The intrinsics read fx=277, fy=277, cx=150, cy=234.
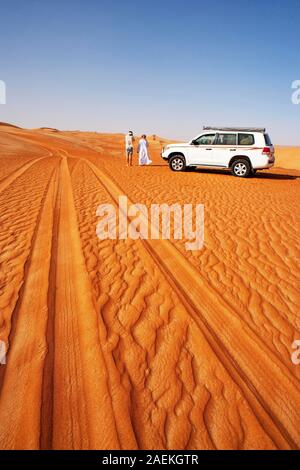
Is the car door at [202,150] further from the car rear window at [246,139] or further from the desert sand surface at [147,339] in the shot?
the desert sand surface at [147,339]

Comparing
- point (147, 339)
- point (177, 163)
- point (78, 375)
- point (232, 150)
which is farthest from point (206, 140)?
point (78, 375)

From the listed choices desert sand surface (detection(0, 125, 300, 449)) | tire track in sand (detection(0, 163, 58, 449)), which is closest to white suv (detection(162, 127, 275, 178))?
desert sand surface (detection(0, 125, 300, 449))

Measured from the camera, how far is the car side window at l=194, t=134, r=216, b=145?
12.6m

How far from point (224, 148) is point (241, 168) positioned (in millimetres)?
1216

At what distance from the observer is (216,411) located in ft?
7.47

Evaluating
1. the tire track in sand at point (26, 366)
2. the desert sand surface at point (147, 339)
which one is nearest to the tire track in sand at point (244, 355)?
the desert sand surface at point (147, 339)

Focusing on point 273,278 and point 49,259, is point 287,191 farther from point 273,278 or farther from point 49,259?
point 49,259

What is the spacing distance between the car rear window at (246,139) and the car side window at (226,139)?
0.29 metres

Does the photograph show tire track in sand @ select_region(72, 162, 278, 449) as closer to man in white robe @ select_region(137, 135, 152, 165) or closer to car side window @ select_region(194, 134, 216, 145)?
car side window @ select_region(194, 134, 216, 145)

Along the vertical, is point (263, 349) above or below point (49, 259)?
below

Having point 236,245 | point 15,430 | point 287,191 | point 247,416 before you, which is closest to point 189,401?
point 247,416

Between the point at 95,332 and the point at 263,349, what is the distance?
1.78 metres

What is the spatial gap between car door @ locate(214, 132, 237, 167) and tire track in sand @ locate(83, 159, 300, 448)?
9.52 m

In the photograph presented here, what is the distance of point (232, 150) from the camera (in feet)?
40.3
